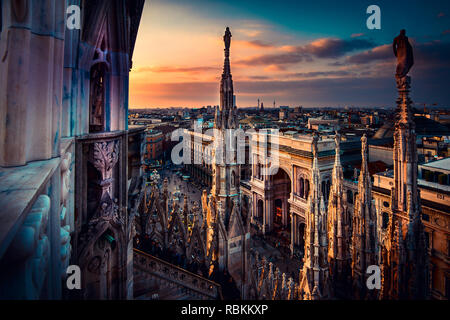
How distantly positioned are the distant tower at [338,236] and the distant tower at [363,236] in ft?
3.15

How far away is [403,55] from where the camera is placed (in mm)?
7090

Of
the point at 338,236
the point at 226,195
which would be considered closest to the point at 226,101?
the point at 226,195

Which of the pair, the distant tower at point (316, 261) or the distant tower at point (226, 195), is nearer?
the distant tower at point (316, 261)

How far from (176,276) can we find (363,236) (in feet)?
22.1

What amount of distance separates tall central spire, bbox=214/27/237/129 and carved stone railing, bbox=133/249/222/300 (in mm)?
4888

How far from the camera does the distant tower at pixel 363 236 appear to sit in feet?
30.1

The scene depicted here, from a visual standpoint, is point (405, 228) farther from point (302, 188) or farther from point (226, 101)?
point (302, 188)

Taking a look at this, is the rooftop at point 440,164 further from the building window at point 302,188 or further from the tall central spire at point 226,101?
the tall central spire at point 226,101

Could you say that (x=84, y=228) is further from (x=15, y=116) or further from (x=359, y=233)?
(x=359, y=233)

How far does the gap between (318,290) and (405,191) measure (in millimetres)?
4068

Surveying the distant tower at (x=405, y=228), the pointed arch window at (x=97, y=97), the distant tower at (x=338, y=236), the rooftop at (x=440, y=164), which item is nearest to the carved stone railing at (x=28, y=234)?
the pointed arch window at (x=97, y=97)
